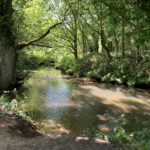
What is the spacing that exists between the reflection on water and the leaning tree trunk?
1.70 meters

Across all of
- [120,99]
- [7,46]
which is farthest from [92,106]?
[7,46]

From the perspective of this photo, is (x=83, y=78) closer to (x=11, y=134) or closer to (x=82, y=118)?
(x=82, y=118)

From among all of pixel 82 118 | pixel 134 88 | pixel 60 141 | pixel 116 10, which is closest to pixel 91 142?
pixel 60 141

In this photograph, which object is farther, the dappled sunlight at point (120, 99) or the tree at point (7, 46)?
the tree at point (7, 46)

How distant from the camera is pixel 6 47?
17.7 m

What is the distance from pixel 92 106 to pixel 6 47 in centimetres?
565

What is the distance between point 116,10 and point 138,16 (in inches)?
42.5

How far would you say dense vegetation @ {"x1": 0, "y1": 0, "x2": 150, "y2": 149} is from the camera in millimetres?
10055

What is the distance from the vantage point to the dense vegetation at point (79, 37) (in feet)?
33.0

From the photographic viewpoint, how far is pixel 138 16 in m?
9.11

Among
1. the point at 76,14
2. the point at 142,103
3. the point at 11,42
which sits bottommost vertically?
the point at 142,103

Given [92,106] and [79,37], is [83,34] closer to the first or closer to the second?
[79,37]

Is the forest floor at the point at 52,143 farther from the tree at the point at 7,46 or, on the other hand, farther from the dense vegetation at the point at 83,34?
the tree at the point at 7,46

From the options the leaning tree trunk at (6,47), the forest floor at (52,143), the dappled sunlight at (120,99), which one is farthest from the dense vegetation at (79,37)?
the dappled sunlight at (120,99)
